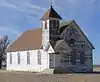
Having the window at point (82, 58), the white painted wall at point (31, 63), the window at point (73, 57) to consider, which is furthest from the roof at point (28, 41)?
the window at point (82, 58)

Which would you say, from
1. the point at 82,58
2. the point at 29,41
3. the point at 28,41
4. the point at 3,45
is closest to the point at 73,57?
the point at 82,58

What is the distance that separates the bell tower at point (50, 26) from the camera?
50.4m

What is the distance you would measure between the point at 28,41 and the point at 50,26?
25.3ft

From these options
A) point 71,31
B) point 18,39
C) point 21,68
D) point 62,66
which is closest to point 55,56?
point 62,66

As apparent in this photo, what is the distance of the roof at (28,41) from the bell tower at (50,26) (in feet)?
7.13

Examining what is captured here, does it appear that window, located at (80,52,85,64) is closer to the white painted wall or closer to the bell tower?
the bell tower

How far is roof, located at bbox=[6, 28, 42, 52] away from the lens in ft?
176

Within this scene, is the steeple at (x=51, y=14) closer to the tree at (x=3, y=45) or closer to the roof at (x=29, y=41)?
the roof at (x=29, y=41)

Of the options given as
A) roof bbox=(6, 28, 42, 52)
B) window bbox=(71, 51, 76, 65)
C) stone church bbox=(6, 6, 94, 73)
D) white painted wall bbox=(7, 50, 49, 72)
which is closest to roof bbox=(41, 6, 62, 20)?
stone church bbox=(6, 6, 94, 73)

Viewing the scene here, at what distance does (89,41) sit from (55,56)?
7.24m

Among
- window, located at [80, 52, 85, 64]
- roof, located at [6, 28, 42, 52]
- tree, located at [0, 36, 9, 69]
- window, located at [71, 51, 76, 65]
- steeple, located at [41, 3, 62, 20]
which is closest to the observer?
steeple, located at [41, 3, 62, 20]

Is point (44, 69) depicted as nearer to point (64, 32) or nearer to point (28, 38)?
point (64, 32)

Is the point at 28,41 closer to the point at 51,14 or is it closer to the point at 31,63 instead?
the point at 31,63

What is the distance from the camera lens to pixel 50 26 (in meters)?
50.5
